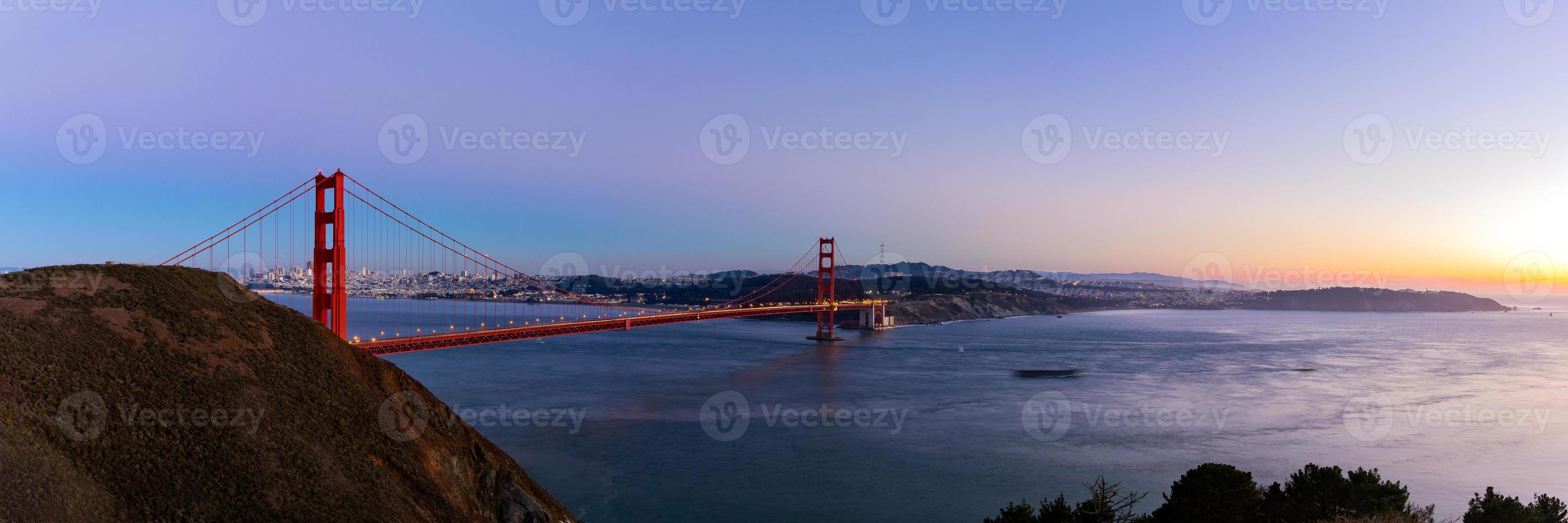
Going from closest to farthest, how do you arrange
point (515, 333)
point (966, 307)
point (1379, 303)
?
point (515, 333) → point (966, 307) → point (1379, 303)

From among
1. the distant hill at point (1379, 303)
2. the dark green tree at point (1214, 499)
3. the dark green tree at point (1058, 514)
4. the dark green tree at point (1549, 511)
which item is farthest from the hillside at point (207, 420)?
the distant hill at point (1379, 303)

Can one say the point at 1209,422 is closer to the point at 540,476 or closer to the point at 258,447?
the point at 540,476

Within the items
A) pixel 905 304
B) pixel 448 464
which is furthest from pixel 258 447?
pixel 905 304

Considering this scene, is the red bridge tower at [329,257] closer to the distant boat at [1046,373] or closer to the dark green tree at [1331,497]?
the dark green tree at [1331,497]

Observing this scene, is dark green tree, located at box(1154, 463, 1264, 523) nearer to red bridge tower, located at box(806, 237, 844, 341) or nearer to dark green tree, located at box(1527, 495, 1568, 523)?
dark green tree, located at box(1527, 495, 1568, 523)

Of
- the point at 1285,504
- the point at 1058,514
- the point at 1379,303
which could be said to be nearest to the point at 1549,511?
the point at 1285,504

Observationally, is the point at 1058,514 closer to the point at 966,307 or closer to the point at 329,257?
the point at 329,257
